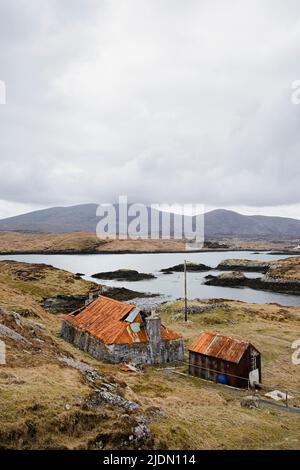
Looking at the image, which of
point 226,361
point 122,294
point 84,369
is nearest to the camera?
point 84,369

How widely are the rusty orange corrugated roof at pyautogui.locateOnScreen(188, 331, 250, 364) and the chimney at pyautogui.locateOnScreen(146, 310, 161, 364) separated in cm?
283

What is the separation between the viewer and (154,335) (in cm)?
3120

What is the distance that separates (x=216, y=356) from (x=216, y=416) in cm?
1010

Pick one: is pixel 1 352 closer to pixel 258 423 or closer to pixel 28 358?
pixel 28 358

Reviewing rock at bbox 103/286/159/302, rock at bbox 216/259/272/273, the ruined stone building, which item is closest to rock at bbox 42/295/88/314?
rock at bbox 103/286/159/302

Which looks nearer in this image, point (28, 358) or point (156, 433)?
point (156, 433)

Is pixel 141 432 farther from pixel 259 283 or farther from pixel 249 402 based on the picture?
pixel 259 283

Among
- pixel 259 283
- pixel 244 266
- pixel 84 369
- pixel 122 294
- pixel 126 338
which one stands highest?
pixel 84 369

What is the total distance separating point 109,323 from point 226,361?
10.2 m

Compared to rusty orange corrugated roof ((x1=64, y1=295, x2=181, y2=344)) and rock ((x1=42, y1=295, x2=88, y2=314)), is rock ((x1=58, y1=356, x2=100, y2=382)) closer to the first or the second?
rusty orange corrugated roof ((x1=64, y1=295, x2=181, y2=344))

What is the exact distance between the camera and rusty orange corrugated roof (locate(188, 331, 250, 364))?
93.7 ft

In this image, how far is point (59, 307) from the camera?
63.9m

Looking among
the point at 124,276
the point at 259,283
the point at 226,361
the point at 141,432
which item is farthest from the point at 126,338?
the point at 124,276
